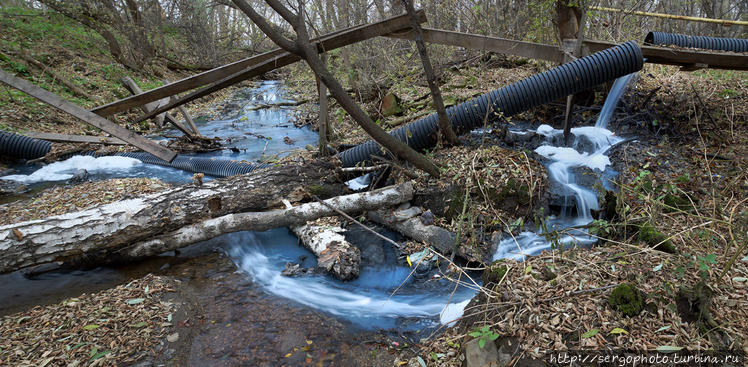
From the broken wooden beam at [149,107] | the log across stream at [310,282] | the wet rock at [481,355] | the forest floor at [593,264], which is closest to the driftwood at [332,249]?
the log across stream at [310,282]

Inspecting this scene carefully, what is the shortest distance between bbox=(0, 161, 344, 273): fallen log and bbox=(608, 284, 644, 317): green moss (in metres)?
3.80

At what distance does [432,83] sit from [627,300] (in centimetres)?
340

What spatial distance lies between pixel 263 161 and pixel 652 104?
7377mm

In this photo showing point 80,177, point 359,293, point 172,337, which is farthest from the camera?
point 80,177

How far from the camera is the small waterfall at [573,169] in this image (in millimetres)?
4414

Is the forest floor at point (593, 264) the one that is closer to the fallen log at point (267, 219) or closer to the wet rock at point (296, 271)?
the fallen log at point (267, 219)

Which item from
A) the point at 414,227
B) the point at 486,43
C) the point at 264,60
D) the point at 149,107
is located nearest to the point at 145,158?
the point at 149,107

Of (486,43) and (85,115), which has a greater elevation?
(486,43)

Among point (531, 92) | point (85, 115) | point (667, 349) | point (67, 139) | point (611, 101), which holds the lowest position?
point (667, 349)

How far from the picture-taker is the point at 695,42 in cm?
679

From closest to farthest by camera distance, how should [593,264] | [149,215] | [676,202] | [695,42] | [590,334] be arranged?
[590,334] < [593,264] < [676,202] < [149,215] < [695,42]

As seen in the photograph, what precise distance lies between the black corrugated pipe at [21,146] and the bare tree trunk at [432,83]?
8354 mm

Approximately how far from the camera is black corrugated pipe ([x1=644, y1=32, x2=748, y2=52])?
21.8ft

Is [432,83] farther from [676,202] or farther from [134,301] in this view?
[134,301]
